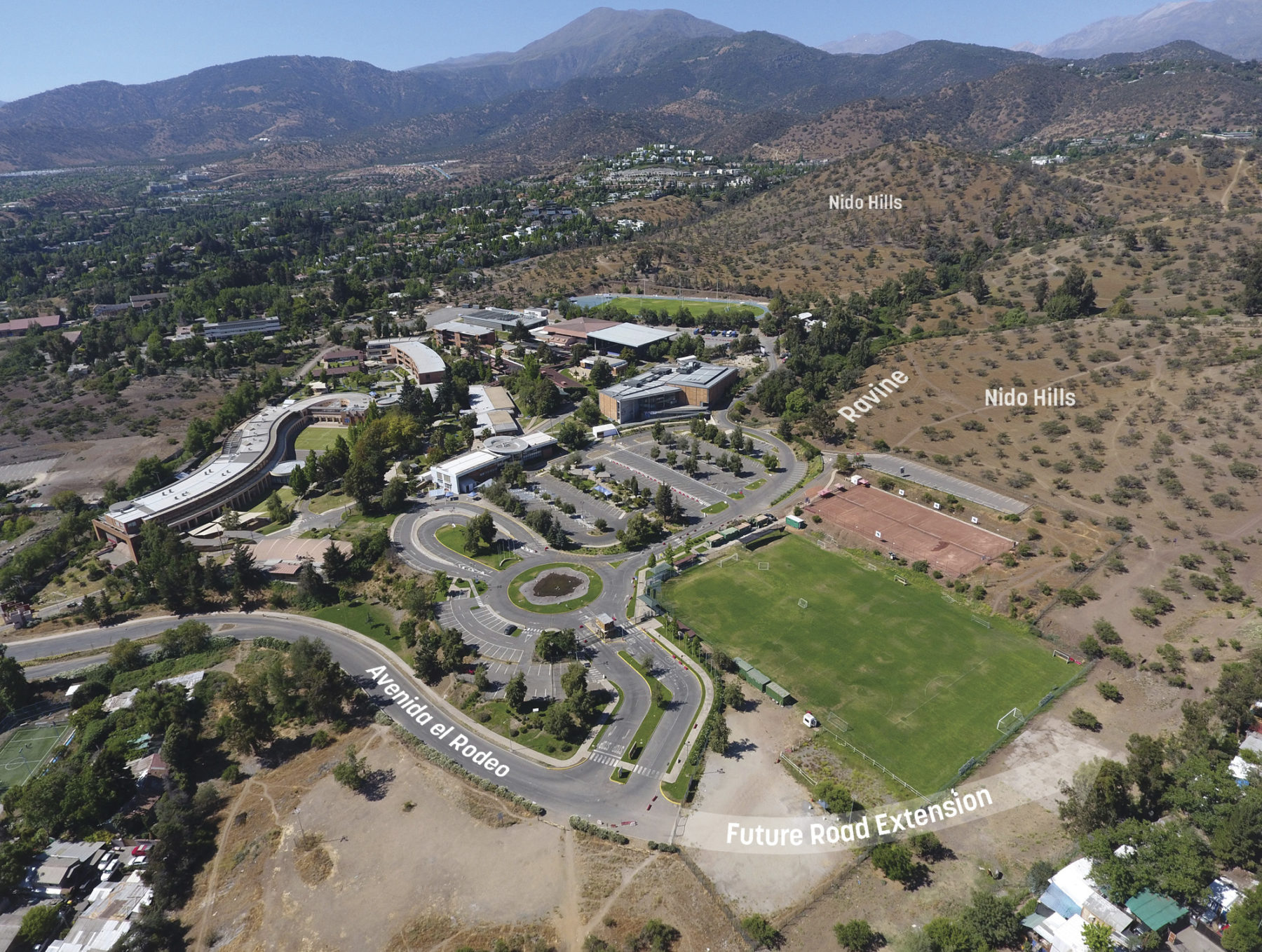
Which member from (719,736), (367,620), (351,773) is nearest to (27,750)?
(367,620)

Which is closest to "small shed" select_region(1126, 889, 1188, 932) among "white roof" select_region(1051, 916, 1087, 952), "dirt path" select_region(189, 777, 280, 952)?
"white roof" select_region(1051, 916, 1087, 952)

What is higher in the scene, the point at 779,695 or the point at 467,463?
the point at 467,463

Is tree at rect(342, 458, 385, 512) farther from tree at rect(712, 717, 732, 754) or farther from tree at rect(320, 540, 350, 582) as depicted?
tree at rect(712, 717, 732, 754)

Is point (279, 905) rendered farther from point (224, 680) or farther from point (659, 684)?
point (659, 684)

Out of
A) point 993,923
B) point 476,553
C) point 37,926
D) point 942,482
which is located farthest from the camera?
point 942,482

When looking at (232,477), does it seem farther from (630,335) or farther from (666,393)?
(630,335)

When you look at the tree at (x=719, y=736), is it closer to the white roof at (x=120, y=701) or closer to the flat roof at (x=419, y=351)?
the white roof at (x=120, y=701)
